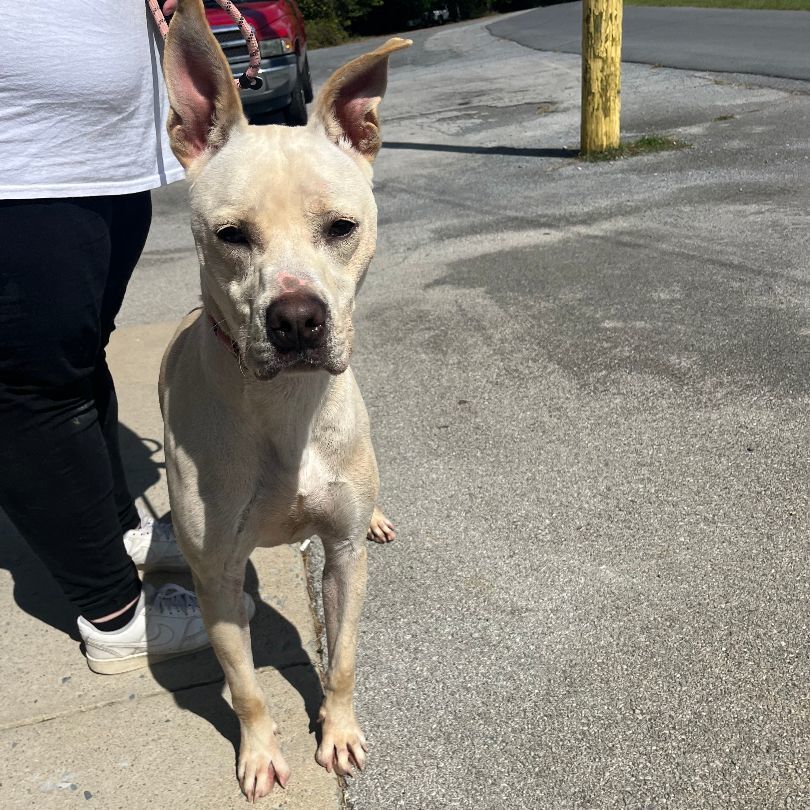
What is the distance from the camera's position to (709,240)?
599 cm

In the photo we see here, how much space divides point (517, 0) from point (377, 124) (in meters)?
42.6

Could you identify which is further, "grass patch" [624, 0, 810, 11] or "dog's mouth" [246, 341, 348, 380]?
"grass patch" [624, 0, 810, 11]

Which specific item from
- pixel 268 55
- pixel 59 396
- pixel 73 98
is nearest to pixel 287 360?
pixel 59 396

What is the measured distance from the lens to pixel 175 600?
9.76 feet

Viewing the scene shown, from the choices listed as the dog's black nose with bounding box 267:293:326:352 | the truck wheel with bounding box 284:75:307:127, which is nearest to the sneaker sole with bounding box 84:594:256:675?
the dog's black nose with bounding box 267:293:326:352

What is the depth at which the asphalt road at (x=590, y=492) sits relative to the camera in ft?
7.77

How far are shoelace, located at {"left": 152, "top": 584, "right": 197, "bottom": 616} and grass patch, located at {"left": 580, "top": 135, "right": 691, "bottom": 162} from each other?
683cm

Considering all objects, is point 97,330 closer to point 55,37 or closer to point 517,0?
point 55,37

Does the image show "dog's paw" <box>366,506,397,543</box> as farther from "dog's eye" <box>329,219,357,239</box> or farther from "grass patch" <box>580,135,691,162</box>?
"grass patch" <box>580,135,691,162</box>

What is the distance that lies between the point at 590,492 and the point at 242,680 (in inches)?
66.8

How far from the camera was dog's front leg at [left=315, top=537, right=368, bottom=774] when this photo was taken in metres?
2.40

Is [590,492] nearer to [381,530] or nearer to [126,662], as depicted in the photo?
[381,530]

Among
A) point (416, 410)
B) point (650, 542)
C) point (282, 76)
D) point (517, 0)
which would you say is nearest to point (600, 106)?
point (282, 76)

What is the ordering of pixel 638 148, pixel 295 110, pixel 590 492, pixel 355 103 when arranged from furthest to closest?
pixel 295 110
pixel 638 148
pixel 590 492
pixel 355 103
